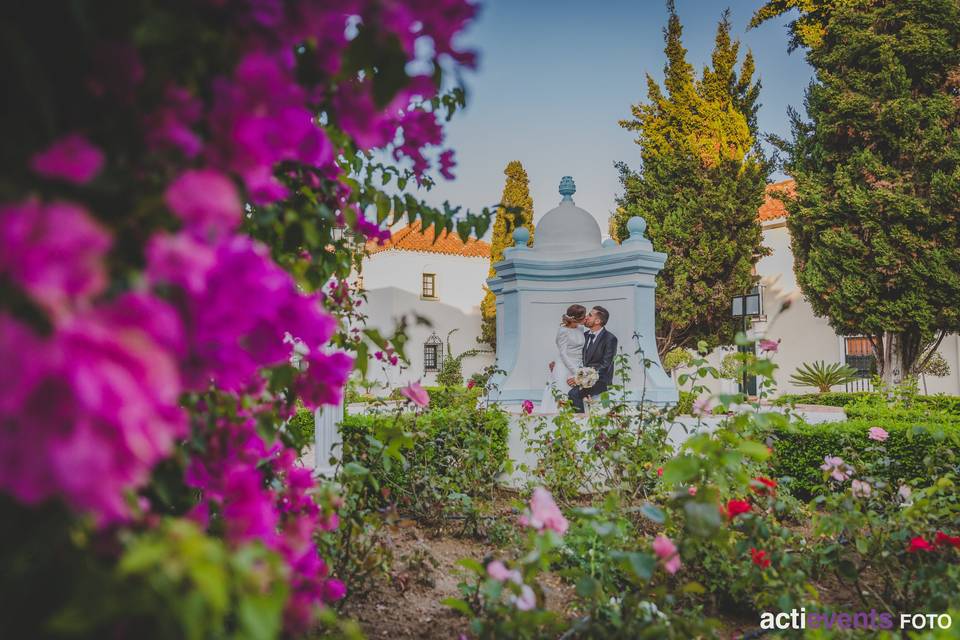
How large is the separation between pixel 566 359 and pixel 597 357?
0.36m

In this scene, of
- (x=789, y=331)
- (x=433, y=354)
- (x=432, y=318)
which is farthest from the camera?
(x=433, y=354)

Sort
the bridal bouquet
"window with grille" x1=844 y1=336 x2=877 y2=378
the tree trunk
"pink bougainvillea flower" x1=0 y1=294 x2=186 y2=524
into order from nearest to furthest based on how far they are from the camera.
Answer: "pink bougainvillea flower" x1=0 y1=294 x2=186 y2=524, the bridal bouquet, the tree trunk, "window with grille" x1=844 y1=336 x2=877 y2=378

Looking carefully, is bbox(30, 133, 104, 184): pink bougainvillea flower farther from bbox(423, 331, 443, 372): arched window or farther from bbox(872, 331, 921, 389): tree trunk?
bbox(423, 331, 443, 372): arched window

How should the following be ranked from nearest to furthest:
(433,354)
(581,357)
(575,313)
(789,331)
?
1. (581,357)
2. (575,313)
3. (789,331)
4. (433,354)

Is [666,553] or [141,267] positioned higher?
[141,267]

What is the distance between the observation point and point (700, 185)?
52.8ft

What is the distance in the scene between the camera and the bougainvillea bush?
19.1 inches

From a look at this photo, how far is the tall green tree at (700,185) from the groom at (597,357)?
29.6 ft

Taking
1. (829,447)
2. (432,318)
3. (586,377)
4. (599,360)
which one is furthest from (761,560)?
(432,318)

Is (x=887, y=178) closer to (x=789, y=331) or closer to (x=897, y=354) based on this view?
(x=897, y=354)

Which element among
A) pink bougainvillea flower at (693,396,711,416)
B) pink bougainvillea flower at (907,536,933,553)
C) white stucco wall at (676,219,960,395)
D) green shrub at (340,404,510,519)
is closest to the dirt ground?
green shrub at (340,404,510,519)

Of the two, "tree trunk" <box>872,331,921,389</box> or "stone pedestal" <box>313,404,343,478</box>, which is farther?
"tree trunk" <box>872,331,921,389</box>

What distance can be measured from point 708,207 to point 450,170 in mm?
15391

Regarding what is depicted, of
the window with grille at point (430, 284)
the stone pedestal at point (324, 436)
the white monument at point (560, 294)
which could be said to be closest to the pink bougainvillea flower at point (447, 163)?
the stone pedestal at point (324, 436)
